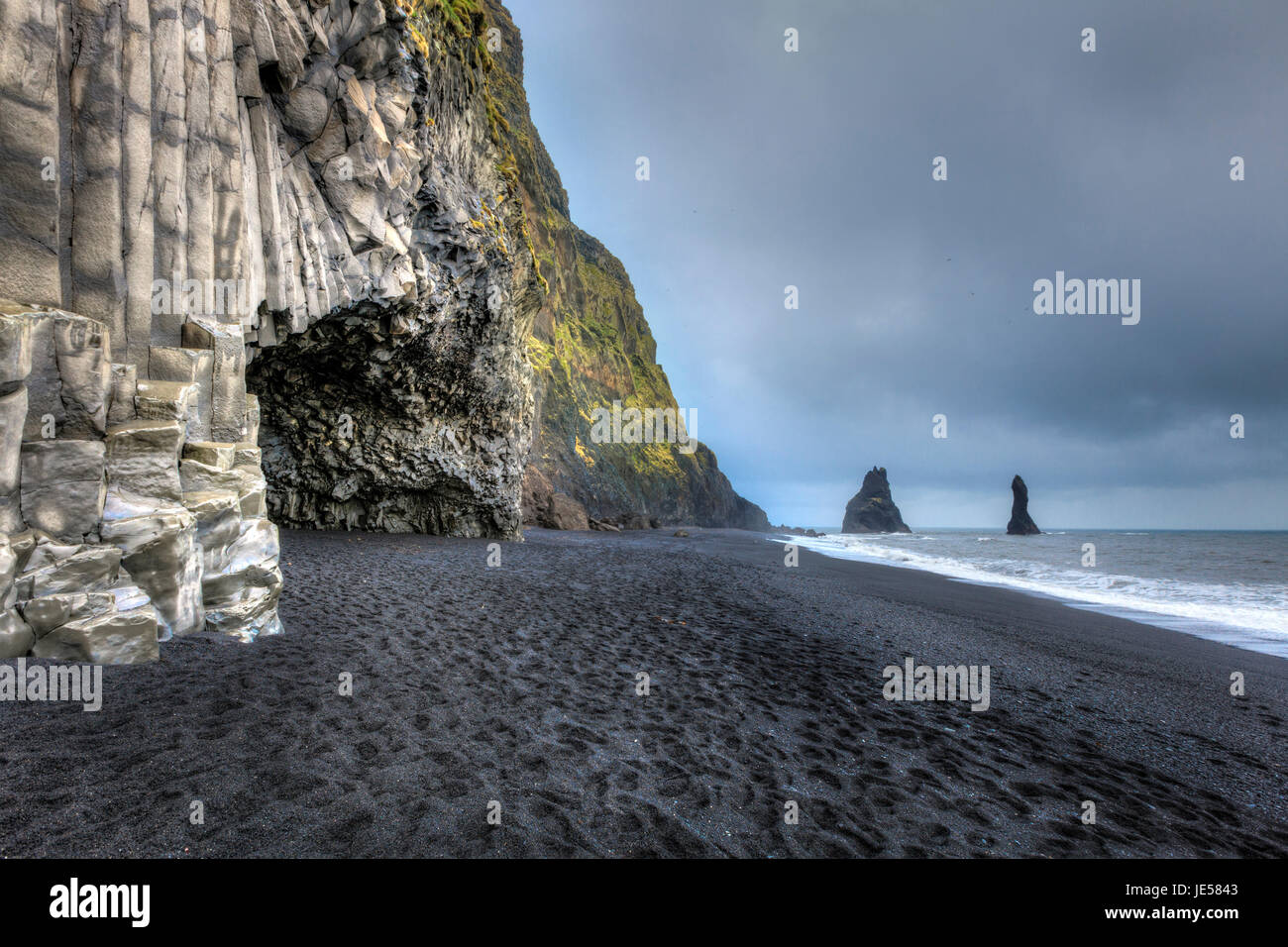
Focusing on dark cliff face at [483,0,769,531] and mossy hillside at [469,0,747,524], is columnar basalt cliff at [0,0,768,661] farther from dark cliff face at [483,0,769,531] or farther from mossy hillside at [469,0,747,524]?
mossy hillside at [469,0,747,524]

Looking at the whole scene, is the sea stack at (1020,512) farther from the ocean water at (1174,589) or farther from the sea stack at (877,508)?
the ocean water at (1174,589)

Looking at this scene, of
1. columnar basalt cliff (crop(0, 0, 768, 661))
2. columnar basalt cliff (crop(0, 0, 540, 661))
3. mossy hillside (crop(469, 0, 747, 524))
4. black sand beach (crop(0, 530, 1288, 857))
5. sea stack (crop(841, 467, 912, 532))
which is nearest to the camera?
black sand beach (crop(0, 530, 1288, 857))

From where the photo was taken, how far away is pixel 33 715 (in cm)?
387

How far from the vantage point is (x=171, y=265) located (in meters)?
6.83

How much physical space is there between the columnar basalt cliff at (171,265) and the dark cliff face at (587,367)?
1199cm

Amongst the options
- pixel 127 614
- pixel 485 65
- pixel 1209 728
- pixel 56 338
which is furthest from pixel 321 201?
pixel 1209 728

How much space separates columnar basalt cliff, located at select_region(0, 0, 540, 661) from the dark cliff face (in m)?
12.0

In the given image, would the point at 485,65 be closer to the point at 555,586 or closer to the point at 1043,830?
the point at 555,586

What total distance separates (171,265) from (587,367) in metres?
57.8

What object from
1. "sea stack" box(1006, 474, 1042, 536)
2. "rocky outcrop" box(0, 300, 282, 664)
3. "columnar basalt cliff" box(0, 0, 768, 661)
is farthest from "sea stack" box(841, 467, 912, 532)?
"rocky outcrop" box(0, 300, 282, 664)

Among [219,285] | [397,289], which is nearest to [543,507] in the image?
[397,289]

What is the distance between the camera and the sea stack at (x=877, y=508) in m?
121

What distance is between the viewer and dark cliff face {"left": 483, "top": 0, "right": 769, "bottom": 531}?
4484 cm

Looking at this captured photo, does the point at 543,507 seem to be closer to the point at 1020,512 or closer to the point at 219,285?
the point at 219,285
